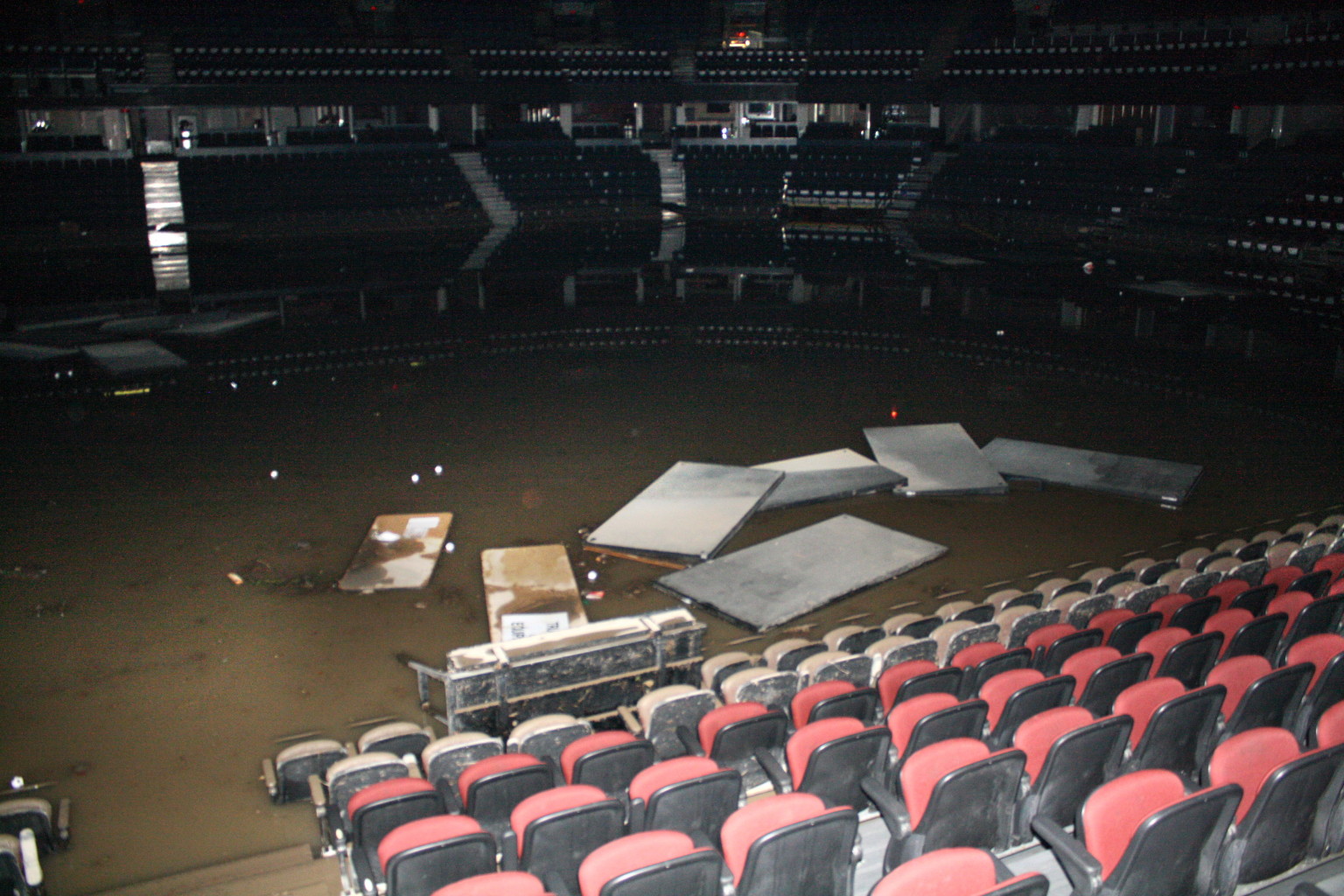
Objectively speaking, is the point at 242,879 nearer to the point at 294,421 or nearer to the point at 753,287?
the point at 294,421

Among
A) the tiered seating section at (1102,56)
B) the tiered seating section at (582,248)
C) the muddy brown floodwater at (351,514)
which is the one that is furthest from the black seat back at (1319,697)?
the tiered seating section at (1102,56)

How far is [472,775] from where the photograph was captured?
434cm

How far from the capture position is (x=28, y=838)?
14.5 ft

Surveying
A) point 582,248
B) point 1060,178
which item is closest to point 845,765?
point 582,248

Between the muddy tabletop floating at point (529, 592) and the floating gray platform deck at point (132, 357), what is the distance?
761 cm

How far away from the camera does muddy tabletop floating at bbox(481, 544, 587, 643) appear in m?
7.21

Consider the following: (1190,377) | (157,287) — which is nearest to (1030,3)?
(1190,377)

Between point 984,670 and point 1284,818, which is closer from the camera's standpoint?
point 1284,818

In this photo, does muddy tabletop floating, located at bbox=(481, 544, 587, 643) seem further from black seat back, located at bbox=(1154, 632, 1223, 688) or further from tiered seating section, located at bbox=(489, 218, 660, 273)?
tiered seating section, located at bbox=(489, 218, 660, 273)

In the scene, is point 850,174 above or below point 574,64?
below

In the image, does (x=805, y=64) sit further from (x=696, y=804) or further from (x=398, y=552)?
(x=696, y=804)

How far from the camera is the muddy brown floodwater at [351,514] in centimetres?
596

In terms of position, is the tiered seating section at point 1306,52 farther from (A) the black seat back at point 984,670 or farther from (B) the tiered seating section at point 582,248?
(A) the black seat back at point 984,670

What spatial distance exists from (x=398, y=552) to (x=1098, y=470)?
6373 millimetres
